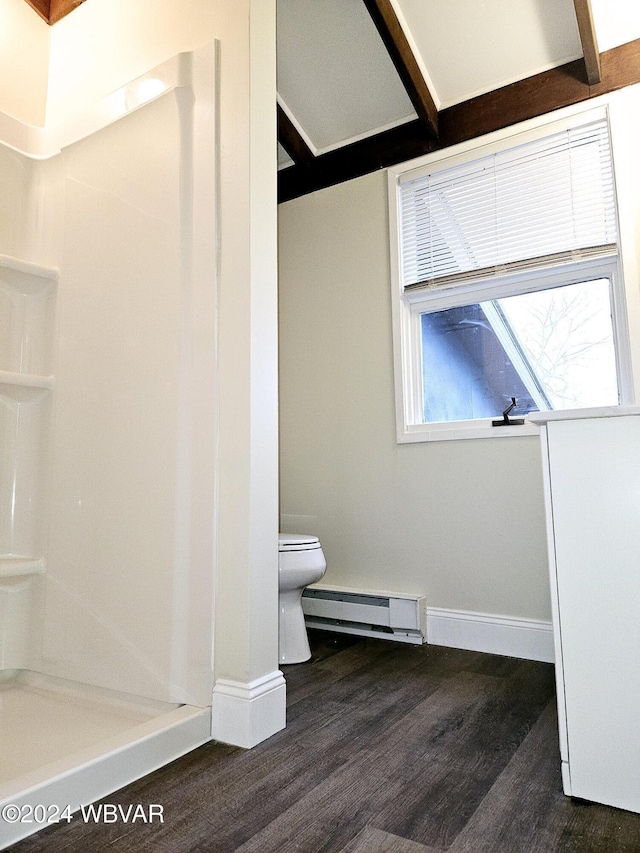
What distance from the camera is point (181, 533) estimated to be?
170 cm

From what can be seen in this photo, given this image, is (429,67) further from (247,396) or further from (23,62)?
(247,396)

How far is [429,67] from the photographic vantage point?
2621mm

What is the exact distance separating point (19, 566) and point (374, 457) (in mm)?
1537

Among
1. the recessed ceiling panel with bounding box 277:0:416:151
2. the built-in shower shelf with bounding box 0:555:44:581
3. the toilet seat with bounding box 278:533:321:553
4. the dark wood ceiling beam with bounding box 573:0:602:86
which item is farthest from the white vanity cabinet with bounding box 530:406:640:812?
the recessed ceiling panel with bounding box 277:0:416:151

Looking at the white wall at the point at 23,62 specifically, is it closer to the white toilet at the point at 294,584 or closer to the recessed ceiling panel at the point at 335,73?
the recessed ceiling panel at the point at 335,73

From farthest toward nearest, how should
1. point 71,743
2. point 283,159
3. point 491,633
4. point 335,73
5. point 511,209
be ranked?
point 283,159, point 335,73, point 511,209, point 491,633, point 71,743

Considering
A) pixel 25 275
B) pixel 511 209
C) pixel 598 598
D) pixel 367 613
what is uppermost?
pixel 511 209

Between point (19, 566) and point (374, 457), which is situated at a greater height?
point (374, 457)

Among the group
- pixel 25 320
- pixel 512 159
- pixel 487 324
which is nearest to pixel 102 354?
pixel 25 320

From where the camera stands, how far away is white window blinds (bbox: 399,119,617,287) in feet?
7.86

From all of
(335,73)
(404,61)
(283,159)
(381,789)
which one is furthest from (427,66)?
(381,789)

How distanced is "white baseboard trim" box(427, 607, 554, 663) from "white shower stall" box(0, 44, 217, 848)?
124 centimetres

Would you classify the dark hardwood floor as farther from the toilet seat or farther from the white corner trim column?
the toilet seat

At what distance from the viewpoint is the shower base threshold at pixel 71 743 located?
117cm
